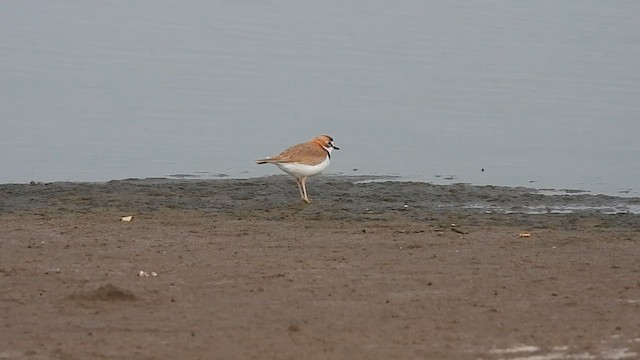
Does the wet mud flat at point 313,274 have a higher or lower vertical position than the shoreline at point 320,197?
lower

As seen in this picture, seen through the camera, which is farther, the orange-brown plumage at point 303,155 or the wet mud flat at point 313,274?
the orange-brown plumage at point 303,155

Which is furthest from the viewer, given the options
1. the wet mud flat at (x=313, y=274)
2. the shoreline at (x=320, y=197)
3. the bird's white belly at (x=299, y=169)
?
the bird's white belly at (x=299, y=169)

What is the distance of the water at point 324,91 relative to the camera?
16812 millimetres

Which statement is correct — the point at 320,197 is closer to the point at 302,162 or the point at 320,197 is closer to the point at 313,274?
the point at 302,162

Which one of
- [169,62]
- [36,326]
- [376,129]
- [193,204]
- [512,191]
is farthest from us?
[169,62]

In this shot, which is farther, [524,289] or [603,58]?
[603,58]

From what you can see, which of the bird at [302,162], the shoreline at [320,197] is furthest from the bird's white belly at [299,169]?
the shoreline at [320,197]

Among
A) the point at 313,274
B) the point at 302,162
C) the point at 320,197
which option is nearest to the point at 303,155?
the point at 302,162

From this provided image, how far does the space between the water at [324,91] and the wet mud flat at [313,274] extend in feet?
7.66

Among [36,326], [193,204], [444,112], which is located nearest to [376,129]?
[444,112]

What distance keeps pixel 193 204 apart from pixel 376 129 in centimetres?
598

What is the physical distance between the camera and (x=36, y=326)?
794 centimetres

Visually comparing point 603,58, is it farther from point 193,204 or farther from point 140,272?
point 140,272

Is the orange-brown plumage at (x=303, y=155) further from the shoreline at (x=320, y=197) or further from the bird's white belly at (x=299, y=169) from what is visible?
the shoreline at (x=320, y=197)
